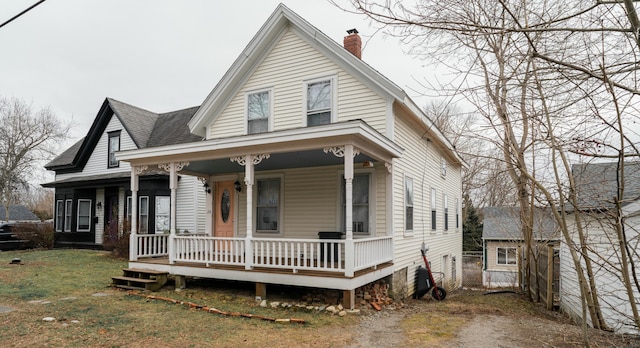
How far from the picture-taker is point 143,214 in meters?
17.4

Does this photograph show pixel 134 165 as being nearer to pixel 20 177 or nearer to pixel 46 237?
pixel 46 237

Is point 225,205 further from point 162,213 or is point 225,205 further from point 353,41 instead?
point 162,213

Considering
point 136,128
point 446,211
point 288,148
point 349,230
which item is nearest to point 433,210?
point 446,211

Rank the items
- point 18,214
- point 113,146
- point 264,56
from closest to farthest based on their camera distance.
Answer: point 264,56 → point 113,146 → point 18,214

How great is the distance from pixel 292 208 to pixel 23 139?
3342cm

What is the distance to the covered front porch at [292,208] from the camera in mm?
7961

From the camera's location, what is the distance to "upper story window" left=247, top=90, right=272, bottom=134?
11.4 metres

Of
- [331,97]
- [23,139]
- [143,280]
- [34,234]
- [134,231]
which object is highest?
[23,139]

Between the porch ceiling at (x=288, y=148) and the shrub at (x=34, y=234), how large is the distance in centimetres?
1287

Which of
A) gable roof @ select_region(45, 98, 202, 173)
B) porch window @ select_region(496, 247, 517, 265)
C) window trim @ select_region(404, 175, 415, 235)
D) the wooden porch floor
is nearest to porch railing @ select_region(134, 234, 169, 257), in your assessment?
the wooden porch floor

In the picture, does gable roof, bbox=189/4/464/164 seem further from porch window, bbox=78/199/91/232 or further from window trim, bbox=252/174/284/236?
porch window, bbox=78/199/91/232

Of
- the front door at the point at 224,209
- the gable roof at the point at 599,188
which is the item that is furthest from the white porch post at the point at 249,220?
the gable roof at the point at 599,188

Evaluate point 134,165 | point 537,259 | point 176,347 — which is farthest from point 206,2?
point 537,259

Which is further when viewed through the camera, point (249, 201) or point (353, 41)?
point (353, 41)
